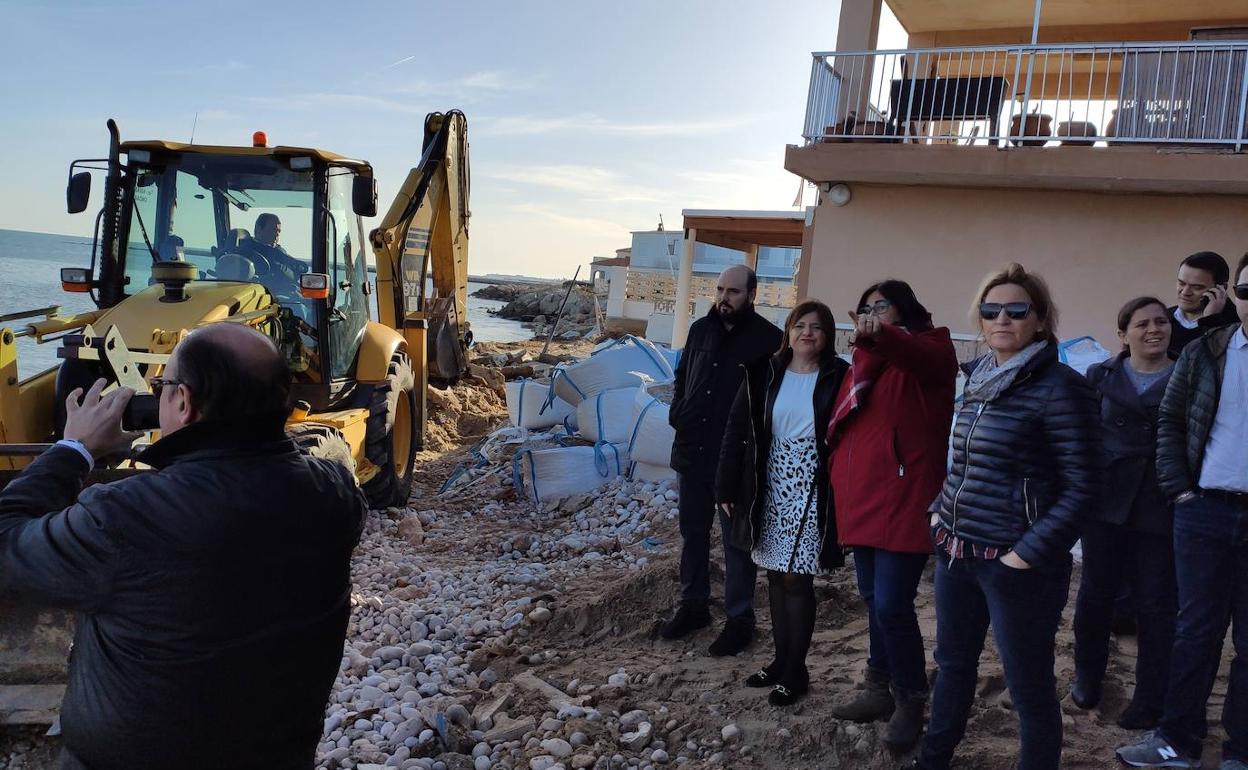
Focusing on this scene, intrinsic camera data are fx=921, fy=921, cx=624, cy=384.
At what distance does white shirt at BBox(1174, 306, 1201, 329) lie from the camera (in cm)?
376

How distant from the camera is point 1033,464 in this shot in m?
2.70

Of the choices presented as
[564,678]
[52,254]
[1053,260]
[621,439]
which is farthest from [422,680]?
[52,254]

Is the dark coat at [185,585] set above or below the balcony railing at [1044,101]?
below

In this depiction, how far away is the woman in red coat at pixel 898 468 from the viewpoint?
3158mm

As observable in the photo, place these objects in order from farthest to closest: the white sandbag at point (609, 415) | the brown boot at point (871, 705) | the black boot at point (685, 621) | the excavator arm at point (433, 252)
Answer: the excavator arm at point (433, 252) < the white sandbag at point (609, 415) < the black boot at point (685, 621) < the brown boot at point (871, 705)

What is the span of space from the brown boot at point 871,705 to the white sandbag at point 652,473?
3.49 meters

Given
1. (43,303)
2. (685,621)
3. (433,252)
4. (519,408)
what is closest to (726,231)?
(433,252)

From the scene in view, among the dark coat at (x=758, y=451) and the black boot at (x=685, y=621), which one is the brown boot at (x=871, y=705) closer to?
the dark coat at (x=758, y=451)

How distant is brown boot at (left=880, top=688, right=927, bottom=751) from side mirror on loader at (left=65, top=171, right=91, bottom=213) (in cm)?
510

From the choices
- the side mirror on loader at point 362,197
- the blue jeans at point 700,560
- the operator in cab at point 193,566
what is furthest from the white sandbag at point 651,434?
the operator in cab at point 193,566

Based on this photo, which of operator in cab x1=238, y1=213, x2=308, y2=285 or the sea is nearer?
operator in cab x1=238, y1=213, x2=308, y2=285

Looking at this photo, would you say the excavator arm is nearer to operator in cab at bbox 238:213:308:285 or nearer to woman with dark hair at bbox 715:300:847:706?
operator in cab at bbox 238:213:308:285

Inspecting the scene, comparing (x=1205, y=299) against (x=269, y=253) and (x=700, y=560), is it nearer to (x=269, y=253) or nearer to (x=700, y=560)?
(x=700, y=560)

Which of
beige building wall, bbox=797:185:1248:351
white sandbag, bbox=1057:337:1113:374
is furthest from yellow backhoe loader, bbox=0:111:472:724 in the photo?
beige building wall, bbox=797:185:1248:351
